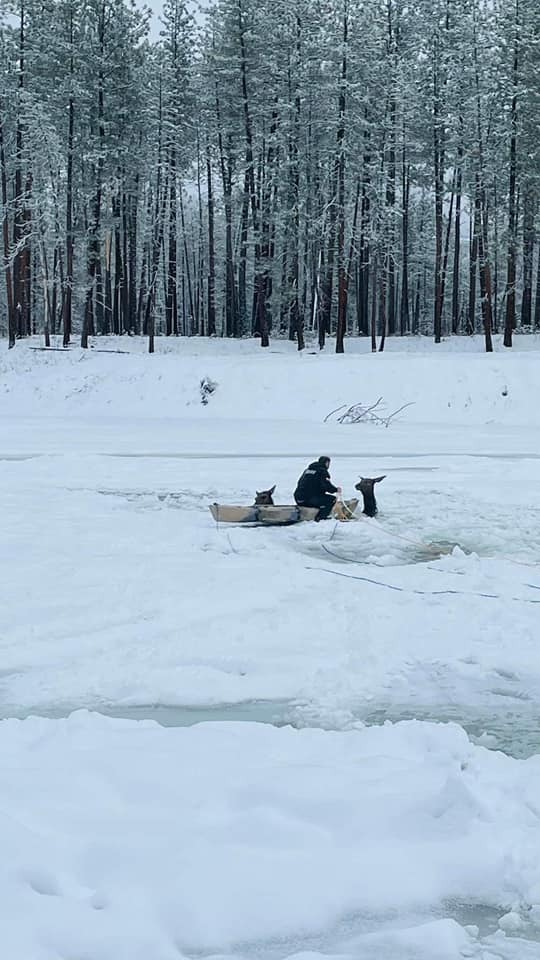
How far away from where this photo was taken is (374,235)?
33.9 m

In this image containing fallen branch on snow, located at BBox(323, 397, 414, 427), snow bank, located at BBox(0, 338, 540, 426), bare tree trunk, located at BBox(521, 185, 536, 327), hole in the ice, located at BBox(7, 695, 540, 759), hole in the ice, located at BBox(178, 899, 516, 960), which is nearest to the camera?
hole in the ice, located at BBox(178, 899, 516, 960)

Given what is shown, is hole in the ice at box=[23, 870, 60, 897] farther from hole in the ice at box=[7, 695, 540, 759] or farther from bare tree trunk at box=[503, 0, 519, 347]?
bare tree trunk at box=[503, 0, 519, 347]

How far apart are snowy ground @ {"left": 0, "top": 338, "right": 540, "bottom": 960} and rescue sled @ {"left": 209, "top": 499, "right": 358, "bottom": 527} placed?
0.30 metres

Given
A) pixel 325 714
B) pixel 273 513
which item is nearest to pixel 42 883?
pixel 325 714

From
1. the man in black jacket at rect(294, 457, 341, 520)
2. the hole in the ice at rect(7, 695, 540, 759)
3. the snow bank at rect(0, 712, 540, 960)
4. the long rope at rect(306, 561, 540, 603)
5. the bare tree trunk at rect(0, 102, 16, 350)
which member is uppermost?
the bare tree trunk at rect(0, 102, 16, 350)

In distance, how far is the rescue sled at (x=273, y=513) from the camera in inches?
508

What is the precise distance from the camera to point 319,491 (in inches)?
524

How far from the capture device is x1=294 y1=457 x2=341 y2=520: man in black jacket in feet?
43.7

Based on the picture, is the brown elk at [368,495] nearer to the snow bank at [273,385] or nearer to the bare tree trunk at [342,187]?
the snow bank at [273,385]

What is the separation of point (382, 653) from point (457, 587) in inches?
95.0

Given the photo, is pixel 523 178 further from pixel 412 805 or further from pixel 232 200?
pixel 412 805

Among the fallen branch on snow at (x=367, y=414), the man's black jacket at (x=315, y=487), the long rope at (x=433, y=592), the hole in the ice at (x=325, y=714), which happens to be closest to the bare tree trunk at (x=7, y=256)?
the fallen branch on snow at (x=367, y=414)

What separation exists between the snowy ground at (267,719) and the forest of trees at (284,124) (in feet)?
69.6

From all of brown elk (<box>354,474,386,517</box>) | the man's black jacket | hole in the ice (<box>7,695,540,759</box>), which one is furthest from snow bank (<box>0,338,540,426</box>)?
hole in the ice (<box>7,695,540,759</box>)
